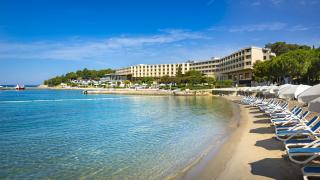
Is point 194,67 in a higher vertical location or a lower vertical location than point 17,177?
higher

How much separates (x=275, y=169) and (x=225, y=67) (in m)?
124

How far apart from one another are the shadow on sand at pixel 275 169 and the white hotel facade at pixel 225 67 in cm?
9603

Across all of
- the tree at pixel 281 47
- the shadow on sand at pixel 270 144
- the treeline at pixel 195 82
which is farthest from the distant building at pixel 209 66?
the shadow on sand at pixel 270 144

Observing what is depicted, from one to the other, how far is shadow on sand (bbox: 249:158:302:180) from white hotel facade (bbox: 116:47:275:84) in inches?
3781

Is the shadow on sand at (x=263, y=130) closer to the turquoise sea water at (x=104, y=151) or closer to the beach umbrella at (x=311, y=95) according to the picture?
the turquoise sea water at (x=104, y=151)

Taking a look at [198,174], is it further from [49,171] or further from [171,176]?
[49,171]

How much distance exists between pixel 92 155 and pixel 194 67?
151 m

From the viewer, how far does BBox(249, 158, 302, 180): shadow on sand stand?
9.26m

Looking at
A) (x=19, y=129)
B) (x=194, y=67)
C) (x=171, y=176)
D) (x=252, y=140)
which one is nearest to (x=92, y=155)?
(x=171, y=176)

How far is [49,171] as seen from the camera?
11.5m

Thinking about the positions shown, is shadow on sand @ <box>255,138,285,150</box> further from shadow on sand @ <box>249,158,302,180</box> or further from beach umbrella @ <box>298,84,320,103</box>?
beach umbrella @ <box>298,84,320,103</box>

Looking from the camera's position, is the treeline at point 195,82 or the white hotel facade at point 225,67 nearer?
the white hotel facade at point 225,67

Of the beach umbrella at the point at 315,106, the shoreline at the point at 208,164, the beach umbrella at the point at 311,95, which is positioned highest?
the beach umbrella at the point at 311,95

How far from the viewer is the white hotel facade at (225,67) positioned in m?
105
